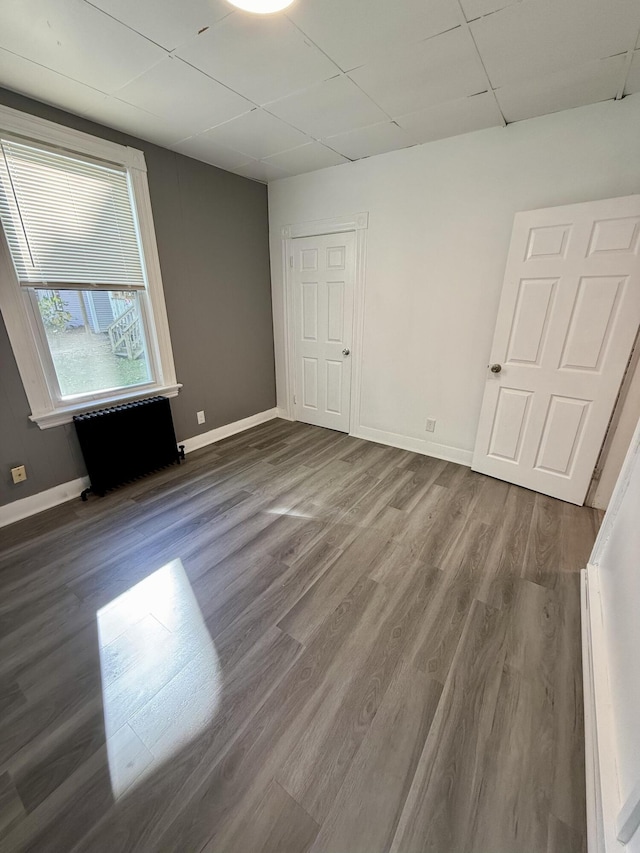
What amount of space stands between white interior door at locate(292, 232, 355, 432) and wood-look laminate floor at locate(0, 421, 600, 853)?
5.45ft

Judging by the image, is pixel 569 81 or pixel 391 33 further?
pixel 569 81

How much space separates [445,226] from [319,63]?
4.72 feet

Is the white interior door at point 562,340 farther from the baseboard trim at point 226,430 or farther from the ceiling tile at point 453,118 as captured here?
the baseboard trim at point 226,430

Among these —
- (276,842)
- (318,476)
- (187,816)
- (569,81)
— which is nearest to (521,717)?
(276,842)

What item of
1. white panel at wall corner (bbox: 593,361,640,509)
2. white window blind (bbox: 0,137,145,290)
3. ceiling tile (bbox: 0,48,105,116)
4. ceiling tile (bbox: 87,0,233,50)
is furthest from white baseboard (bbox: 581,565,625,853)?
ceiling tile (bbox: 0,48,105,116)

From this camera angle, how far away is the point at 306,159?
Answer: 293 cm

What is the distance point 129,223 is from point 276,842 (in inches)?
136

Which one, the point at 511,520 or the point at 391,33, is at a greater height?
the point at 391,33

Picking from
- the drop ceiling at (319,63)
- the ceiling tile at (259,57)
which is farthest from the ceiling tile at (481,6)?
the ceiling tile at (259,57)

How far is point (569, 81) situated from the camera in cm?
184

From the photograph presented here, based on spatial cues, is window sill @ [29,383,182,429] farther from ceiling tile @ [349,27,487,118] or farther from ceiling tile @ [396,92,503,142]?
ceiling tile @ [396,92,503,142]

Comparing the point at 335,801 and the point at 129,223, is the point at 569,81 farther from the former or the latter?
the point at 335,801

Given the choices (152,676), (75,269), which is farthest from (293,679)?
(75,269)

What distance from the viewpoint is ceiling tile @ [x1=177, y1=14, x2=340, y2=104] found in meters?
1.48
